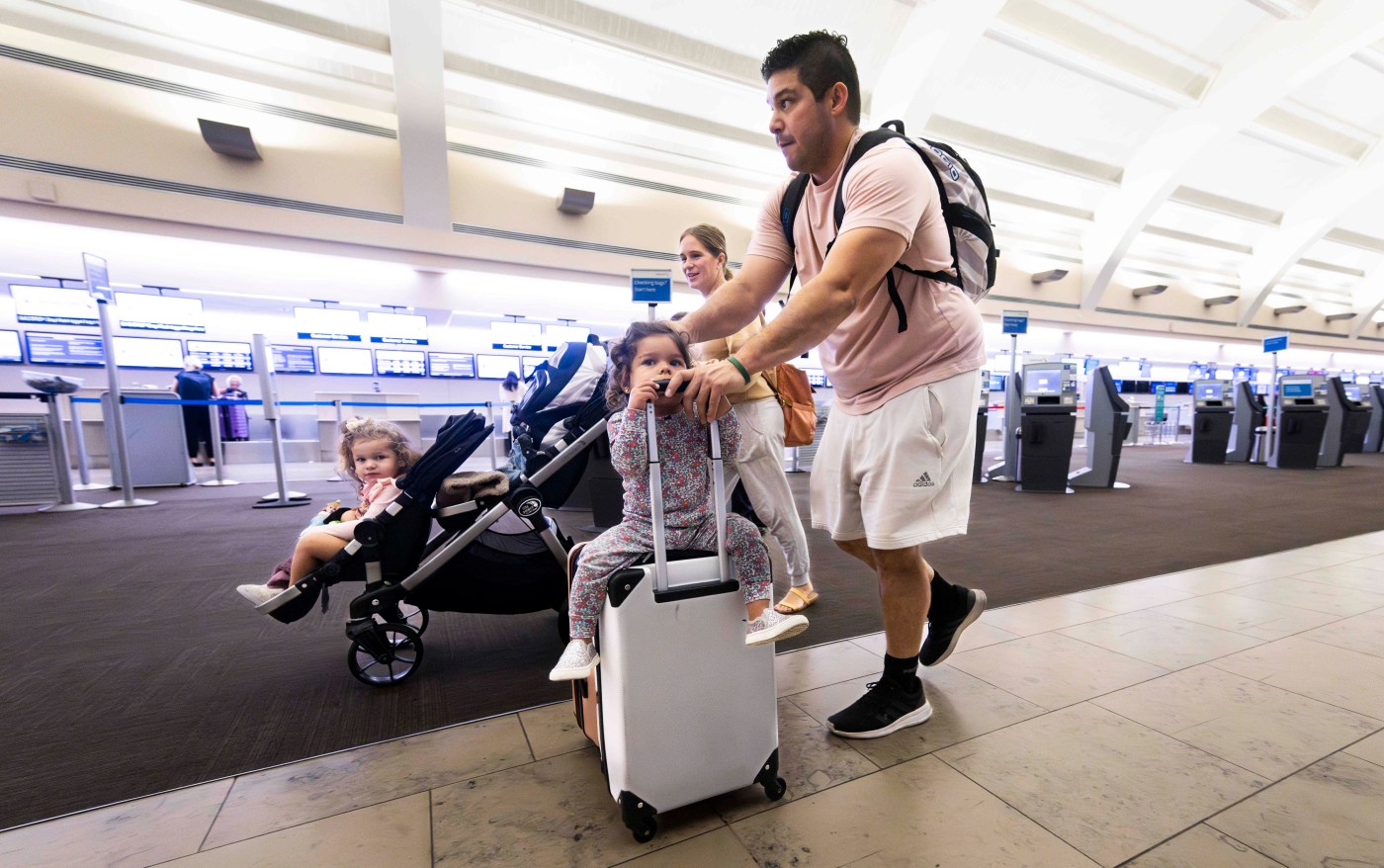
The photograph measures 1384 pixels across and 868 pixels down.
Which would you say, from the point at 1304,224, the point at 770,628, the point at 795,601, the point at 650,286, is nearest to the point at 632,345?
the point at 770,628

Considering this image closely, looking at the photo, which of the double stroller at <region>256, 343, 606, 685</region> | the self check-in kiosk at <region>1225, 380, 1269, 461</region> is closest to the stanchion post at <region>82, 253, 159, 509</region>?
the double stroller at <region>256, 343, 606, 685</region>

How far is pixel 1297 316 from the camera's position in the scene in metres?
17.8

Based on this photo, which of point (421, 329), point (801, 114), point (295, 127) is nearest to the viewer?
point (801, 114)

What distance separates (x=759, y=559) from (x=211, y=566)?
3.44 meters

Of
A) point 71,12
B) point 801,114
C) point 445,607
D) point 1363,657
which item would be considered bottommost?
point 1363,657

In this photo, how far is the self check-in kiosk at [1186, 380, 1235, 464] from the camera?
28.2ft

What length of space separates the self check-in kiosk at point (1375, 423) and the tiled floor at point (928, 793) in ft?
44.4

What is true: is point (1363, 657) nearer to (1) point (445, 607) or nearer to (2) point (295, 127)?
(1) point (445, 607)

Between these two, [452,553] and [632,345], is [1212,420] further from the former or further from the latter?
[452,553]

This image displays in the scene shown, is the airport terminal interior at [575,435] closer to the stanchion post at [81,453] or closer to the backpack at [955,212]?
the stanchion post at [81,453]

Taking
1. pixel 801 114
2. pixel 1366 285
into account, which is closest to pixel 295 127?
pixel 801 114

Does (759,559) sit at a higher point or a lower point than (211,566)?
higher

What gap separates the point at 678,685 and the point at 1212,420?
1136 centimetres

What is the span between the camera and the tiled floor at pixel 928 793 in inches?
40.1
